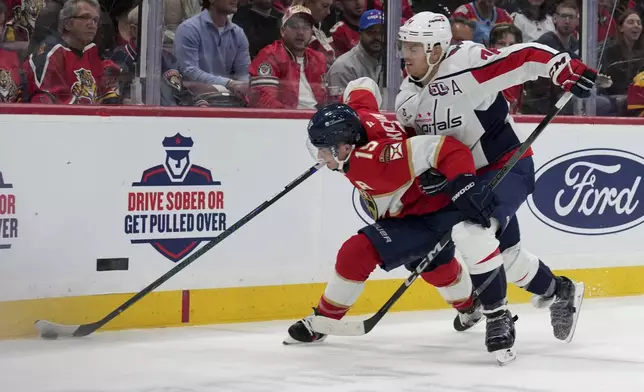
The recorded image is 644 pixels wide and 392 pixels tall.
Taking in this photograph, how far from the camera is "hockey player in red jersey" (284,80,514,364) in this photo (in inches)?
131

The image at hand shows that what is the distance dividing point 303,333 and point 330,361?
324 mm

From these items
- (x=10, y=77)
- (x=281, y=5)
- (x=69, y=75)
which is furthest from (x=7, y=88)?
(x=281, y=5)

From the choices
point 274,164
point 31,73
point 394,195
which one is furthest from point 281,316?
point 31,73

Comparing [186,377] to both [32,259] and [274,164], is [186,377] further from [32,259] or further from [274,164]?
[274,164]

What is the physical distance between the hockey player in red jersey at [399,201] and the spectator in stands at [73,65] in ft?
3.19

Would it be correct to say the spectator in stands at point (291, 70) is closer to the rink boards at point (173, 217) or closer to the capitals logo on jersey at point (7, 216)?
the rink boards at point (173, 217)

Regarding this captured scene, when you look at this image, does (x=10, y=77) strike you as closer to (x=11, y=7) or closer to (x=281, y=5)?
(x=11, y=7)

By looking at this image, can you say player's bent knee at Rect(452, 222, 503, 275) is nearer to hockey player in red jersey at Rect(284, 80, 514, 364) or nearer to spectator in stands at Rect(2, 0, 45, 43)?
hockey player in red jersey at Rect(284, 80, 514, 364)

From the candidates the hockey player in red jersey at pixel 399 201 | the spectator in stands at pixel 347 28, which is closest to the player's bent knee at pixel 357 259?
the hockey player in red jersey at pixel 399 201

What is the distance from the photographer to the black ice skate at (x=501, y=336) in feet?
11.1

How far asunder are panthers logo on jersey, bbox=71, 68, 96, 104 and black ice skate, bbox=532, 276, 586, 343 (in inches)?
73.0

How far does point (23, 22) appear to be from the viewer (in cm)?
391

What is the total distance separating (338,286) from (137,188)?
946 millimetres

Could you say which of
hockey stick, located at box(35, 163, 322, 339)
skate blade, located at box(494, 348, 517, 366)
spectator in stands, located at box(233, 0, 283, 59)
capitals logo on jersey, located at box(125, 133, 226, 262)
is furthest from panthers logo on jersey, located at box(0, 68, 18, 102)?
skate blade, located at box(494, 348, 517, 366)
